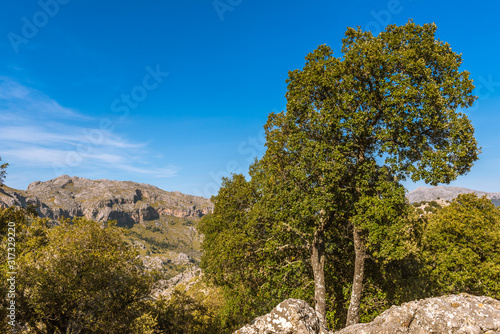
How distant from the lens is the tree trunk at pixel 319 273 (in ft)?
49.8

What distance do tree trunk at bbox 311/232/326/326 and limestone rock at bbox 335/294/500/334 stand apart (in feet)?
20.0

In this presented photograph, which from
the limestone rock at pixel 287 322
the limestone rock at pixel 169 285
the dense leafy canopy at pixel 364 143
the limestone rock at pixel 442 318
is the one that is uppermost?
the dense leafy canopy at pixel 364 143

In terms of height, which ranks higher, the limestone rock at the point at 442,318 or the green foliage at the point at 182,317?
the limestone rock at the point at 442,318

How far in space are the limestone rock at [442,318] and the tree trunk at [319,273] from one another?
6.10m

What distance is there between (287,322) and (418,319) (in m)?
4.45

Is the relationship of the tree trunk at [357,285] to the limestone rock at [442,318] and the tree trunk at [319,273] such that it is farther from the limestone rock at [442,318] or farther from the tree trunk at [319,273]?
the limestone rock at [442,318]

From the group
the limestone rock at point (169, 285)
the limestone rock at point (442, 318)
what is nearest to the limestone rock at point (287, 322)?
the limestone rock at point (442, 318)

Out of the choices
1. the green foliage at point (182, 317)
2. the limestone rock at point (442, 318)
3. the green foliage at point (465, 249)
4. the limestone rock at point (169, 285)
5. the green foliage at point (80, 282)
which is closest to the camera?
the limestone rock at point (442, 318)

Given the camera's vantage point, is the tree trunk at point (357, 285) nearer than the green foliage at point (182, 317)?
Yes

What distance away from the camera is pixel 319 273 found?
1597cm

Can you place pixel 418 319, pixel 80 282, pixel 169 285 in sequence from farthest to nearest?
pixel 169 285
pixel 80 282
pixel 418 319

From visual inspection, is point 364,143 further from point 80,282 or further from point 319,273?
point 80,282

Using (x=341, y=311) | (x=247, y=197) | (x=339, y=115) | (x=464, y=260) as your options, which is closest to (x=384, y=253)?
(x=339, y=115)

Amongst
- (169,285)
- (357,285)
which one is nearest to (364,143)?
(357,285)
